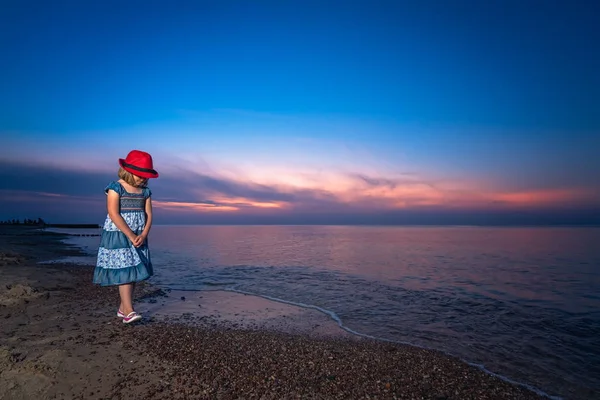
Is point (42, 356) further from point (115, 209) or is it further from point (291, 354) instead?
point (291, 354)

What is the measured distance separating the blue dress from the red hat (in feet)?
1.35

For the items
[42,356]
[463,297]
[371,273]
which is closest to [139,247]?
[42,356]

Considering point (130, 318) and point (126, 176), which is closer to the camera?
point (126, 176)

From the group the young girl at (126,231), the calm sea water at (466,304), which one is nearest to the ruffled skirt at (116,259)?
the young girl at (126,231)

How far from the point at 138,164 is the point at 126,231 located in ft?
4.25

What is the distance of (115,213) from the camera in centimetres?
606

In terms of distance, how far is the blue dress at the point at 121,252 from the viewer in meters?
6.19

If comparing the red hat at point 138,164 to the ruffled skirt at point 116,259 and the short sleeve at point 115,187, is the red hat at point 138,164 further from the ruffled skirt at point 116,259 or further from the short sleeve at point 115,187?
the ruffled skirt at point 116,259

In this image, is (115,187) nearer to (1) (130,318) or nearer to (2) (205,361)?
(1) (130,318)

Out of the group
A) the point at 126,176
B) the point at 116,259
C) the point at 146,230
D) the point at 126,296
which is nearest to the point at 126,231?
the point at 146,230

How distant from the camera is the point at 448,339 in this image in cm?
754

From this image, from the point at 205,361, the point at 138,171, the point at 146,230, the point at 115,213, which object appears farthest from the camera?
the point at 146,230

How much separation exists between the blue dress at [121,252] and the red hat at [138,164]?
411 millimetres

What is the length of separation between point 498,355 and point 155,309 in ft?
27.1
